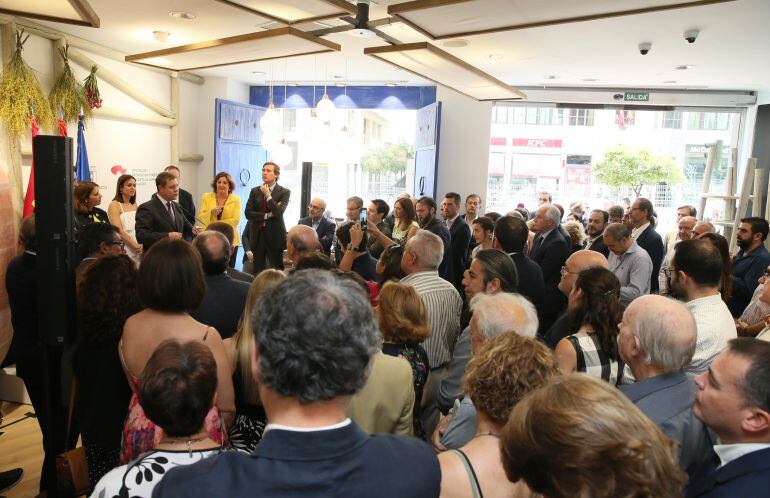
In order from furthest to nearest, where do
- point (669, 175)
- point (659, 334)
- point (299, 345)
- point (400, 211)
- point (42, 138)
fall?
point (669, 175) → point (400, 211) → point (42, 138) → point (659, 334) → point (299, 345)

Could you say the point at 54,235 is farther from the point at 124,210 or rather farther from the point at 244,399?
the point at 124,210

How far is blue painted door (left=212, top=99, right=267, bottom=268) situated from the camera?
894 cm

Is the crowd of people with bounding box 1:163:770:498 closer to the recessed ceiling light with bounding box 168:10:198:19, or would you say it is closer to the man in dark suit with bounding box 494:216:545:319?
the man in dark suit with bounding box 494:216:545:319

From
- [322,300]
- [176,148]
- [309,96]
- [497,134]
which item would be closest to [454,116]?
[497,134]

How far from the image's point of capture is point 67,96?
6184 millimetres

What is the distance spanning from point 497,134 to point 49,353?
8.85 metres

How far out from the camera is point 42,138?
210 cm

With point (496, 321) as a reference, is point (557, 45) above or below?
above

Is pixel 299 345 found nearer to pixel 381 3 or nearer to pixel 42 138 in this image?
pixel 42 138

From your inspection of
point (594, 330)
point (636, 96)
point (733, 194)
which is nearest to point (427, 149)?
point (636, 96)

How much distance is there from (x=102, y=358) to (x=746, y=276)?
4535 millimetres

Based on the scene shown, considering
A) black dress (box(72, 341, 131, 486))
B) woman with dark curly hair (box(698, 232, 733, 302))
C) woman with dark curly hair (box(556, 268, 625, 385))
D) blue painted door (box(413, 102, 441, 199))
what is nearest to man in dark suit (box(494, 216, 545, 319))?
woman with dark curly hair (box(698, 232, 733, 302))

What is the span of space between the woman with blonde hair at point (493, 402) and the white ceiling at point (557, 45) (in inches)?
98.1

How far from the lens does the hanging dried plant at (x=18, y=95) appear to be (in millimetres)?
5289
